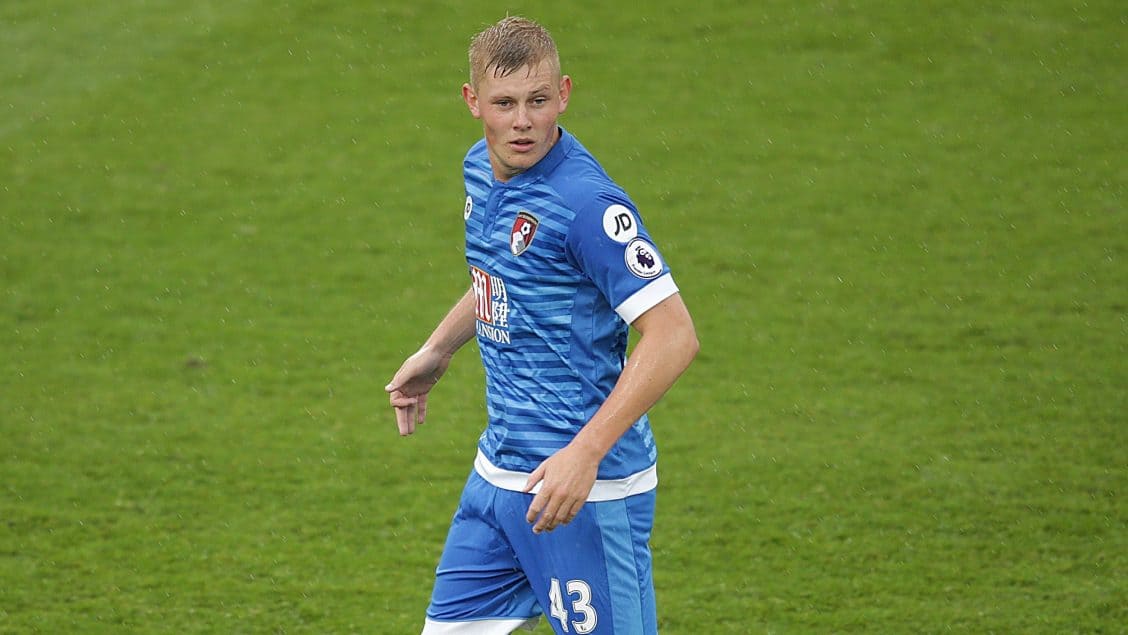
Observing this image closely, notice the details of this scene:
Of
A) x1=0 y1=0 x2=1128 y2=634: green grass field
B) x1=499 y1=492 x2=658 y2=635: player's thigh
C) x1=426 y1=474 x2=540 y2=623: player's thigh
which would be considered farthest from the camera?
x1=0 y1=0 x2=1128 y2=634: green grass field

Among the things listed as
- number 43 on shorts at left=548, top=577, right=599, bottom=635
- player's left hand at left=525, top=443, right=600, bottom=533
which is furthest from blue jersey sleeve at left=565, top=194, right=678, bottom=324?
number 43 on shorts at left=548, top=577, right=599, bottom=635

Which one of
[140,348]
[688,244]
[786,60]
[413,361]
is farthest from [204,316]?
[786,60]

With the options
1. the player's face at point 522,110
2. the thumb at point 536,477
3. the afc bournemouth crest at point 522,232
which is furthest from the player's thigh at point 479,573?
the player's face at point 522,110

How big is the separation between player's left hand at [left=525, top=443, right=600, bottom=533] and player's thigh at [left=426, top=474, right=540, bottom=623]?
52cm

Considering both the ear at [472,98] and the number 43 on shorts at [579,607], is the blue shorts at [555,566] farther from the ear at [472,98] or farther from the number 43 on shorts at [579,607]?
the ear at [472,98]

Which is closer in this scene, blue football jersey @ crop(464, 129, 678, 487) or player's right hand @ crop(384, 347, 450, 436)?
blue football jersey @ crop(464, 129, 678, 487)

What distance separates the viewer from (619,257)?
3033mm

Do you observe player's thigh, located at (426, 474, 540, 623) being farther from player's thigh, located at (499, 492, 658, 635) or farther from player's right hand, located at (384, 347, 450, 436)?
player's right hand, located at (384, 347, 450, 436)

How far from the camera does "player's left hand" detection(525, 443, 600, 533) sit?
2.92 meters

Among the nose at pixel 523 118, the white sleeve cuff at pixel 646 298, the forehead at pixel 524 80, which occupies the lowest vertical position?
the white sleeve cuff at pixel 646 298

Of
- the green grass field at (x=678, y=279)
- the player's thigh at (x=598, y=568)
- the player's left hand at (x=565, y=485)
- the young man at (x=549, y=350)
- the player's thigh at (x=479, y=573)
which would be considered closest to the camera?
the player's left hand at (x=565, y=485)

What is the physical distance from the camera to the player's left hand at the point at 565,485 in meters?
2.92

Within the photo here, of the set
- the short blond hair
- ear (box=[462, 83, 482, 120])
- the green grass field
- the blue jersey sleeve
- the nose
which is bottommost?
the green grass field

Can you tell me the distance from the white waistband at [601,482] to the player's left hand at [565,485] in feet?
0.79
